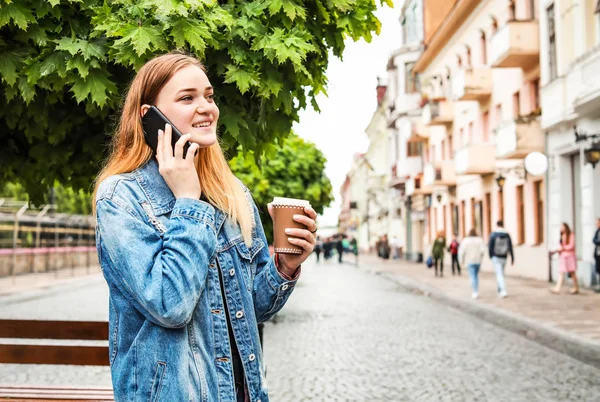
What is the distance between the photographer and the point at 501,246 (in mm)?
18500

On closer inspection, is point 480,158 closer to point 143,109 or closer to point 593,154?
point 593,154

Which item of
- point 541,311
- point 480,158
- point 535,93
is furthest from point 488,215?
point 541,311

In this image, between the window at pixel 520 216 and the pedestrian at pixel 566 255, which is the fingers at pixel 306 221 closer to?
the pedestrian at pixel 566 255

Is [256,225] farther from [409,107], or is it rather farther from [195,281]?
[409,107]

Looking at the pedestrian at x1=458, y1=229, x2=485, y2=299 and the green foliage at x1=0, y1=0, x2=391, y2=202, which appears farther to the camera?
the pedestrian at x1=458, y1=229, x2=485, y2=299

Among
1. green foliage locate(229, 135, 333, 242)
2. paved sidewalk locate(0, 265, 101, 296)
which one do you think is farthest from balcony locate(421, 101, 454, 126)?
paved sidewalk locate(0, 265, 101, 296)

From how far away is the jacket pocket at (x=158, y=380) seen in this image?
7.42 ft

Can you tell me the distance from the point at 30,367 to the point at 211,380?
8.27 metres

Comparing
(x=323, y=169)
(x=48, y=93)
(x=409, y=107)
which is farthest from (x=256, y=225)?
(x=409, y=107)

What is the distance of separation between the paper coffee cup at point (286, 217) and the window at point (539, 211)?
84.9ft

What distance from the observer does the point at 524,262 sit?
2852cm

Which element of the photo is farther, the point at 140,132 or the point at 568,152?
the point at 568,152

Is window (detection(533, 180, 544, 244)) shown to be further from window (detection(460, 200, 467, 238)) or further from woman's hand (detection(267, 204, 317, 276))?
woman's hand (detection(267, 204, 317, 276))

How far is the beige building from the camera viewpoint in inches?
1039
